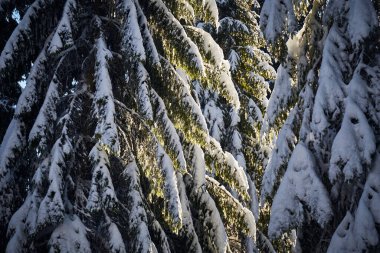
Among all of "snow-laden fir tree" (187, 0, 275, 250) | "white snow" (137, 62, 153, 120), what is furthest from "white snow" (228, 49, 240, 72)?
"white snow" (137, 62, 153, 120)

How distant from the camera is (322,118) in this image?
13.1 feet

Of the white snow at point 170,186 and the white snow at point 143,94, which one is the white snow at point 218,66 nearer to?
the white snow at point 143,94

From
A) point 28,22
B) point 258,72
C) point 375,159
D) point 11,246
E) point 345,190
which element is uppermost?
point 258,72

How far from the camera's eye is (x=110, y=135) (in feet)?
15.3

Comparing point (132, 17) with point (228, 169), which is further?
point (228, 169)

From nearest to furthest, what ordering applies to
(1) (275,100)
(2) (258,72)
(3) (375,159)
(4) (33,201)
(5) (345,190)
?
(3) (375,159), (5) (345,190), (4) (33,201), (1) (275,100), (2) (258,72)

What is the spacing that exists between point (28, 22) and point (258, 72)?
6.96 metres

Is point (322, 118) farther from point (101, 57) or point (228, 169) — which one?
point (101, 57)

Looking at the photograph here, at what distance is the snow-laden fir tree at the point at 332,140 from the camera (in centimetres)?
355

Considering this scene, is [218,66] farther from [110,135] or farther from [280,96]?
[110,135]

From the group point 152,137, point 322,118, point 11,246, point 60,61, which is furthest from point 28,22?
point 322,118

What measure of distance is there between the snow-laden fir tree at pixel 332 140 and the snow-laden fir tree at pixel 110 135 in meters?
1.67

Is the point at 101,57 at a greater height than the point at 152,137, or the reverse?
the point at 101,57

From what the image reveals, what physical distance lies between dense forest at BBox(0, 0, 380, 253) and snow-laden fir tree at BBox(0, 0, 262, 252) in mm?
24
